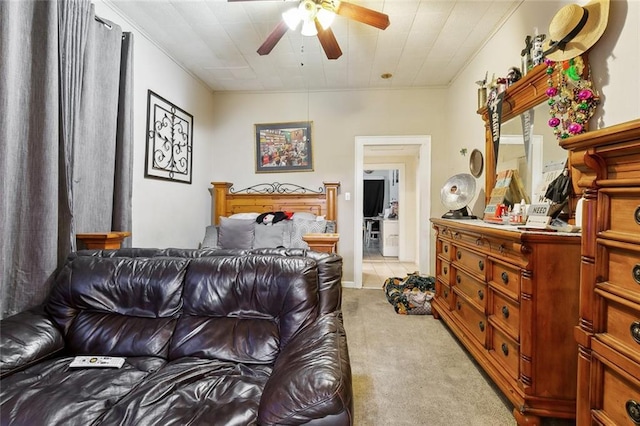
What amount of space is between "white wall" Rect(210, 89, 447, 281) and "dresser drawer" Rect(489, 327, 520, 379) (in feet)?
7.86

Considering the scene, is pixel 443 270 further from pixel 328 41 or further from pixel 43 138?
pixel 43 138

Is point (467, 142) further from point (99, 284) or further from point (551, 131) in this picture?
point (99, 284)

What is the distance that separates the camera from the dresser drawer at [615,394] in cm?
92

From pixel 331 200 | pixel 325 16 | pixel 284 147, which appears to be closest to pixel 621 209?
pixel 325 16

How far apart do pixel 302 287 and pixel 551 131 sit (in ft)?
6.36

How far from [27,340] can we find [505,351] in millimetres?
2464

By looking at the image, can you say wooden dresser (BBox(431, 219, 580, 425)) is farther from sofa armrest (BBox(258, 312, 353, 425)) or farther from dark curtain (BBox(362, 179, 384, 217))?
dark curtain (BBox(362, 179, 384, 217))

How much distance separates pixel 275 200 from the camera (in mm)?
4094

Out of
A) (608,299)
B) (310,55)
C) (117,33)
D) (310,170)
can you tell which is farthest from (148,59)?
(608,299)

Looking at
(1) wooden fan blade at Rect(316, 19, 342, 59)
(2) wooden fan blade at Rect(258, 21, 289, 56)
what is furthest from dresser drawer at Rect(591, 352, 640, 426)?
(2) wooden fan blade at Rect(258, 21, 289, 56)

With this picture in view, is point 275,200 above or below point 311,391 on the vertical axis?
above

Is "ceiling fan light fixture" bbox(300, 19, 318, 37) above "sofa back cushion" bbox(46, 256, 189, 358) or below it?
above

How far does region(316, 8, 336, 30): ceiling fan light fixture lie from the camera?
2.03 m

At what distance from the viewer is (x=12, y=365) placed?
1197 mm
